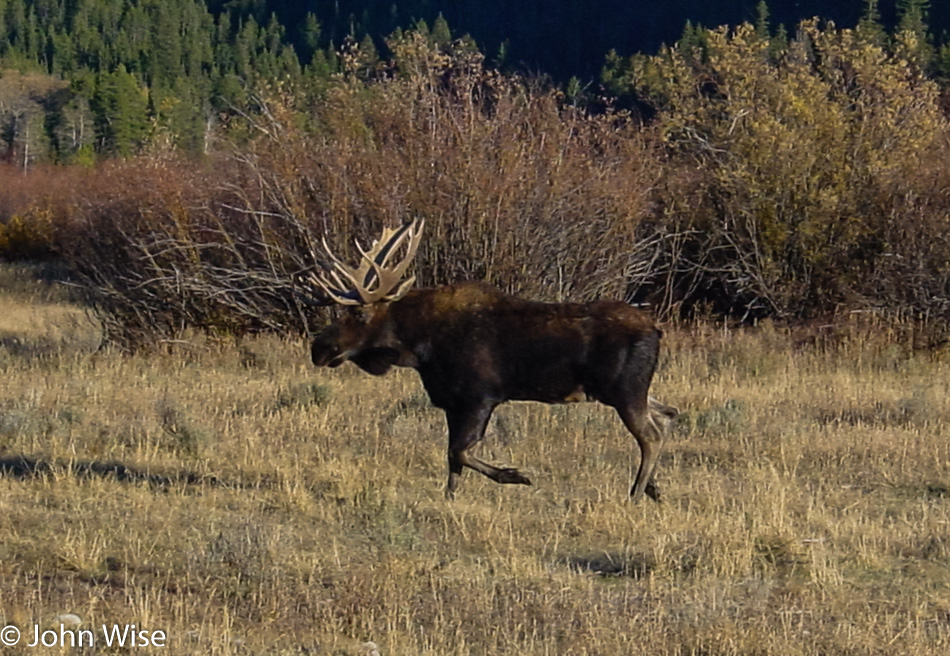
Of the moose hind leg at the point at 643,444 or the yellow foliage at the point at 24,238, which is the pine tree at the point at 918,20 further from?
the moose hind leg at the point at 643,444

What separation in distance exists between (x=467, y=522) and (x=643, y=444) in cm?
139

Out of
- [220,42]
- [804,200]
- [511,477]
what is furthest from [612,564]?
[220,42]

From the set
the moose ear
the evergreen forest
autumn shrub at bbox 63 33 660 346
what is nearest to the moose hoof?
the moose ear

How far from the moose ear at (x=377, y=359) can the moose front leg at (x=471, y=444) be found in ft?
1.87

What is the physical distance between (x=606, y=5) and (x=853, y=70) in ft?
375

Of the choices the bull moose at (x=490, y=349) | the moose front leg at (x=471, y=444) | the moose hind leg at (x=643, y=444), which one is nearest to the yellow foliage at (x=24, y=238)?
the bull moose at (x=490, y=349)

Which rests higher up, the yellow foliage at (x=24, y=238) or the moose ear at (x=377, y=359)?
the moose ear at (x=377, y=359)

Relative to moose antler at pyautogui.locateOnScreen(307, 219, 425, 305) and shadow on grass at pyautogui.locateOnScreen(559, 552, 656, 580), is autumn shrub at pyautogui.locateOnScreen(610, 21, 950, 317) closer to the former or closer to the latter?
moose antler at pyautogui.locateOnScreen(307, 219, 425, 305)

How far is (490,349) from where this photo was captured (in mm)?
9617

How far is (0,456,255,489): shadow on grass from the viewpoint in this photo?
1015cm

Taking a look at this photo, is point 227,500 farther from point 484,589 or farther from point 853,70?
point 853,70

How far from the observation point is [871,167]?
19.9 metres

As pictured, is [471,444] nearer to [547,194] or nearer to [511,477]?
[511,477]

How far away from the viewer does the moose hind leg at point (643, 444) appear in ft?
31.1
